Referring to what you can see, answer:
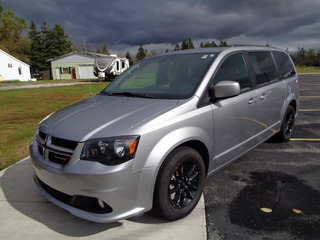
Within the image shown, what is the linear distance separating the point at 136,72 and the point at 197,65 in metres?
1.14

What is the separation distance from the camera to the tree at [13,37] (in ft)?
184

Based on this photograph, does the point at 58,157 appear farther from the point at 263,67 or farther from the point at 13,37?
the point at 13,37

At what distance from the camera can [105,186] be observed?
201 cm

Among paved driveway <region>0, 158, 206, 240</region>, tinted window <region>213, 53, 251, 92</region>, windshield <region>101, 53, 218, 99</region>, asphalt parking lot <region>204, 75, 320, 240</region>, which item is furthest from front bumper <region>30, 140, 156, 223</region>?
tinted window <region>213, 53, 251, 92</region>

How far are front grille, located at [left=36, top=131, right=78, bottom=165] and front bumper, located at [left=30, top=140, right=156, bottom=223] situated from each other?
6 cm

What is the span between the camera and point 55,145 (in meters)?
2.31

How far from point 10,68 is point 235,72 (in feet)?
151

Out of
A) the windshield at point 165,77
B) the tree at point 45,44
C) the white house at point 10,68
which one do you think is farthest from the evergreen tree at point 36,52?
the windshield at point 165,77

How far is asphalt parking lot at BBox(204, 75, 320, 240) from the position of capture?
2361 mm

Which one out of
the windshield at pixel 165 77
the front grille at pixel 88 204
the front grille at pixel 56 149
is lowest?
the front grille at pixel 88 204

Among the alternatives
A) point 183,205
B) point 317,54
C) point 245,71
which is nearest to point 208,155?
point 183,205

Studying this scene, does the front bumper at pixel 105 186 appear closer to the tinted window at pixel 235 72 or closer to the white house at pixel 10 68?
the tinted window at pixel 235 72

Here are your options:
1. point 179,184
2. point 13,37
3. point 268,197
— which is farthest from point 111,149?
point 13,37

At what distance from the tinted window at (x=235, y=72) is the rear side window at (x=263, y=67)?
297 mm
